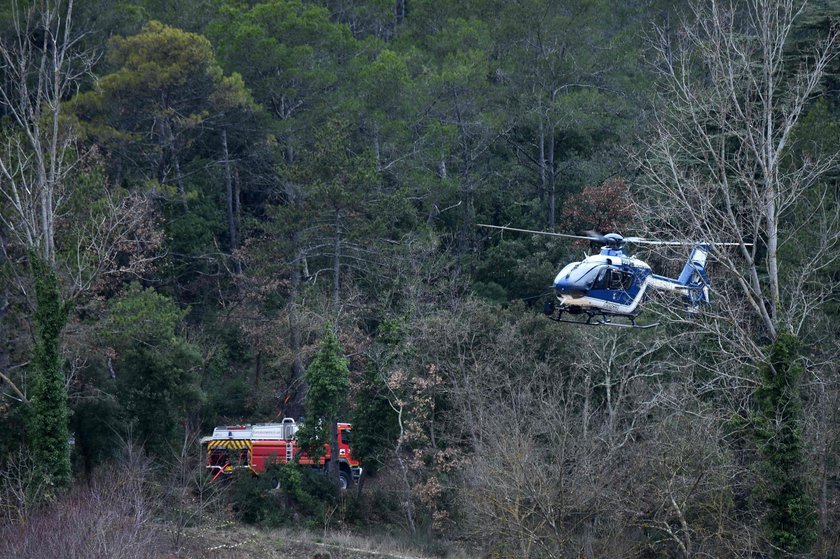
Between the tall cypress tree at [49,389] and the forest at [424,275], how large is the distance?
0.23 feet

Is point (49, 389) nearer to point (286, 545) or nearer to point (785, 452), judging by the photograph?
point (286, 545)

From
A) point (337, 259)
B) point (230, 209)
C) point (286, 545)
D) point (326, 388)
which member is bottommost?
point (286, 545)

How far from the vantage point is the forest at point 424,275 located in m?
20.5

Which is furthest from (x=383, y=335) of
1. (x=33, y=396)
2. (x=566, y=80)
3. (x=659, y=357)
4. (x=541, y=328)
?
(x=566, y=80)

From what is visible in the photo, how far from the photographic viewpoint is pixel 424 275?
3419 cm

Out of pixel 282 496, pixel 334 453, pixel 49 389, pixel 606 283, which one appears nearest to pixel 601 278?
pixel 606 283

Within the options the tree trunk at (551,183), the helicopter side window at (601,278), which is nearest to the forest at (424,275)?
the tree trunk at (551,183)

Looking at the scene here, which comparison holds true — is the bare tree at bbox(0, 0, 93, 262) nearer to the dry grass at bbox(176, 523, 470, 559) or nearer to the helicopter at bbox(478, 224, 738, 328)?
the dry grass at bbox(176, 523, 470, 559)

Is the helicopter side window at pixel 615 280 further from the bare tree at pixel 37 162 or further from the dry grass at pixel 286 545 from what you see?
the bare tree at pixel 37 162

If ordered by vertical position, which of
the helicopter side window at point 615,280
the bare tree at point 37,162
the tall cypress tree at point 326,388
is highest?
the bare tree at point 37,162

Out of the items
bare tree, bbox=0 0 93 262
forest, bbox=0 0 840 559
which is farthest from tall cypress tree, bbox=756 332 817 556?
bare tree, bbox=0 0 93 262

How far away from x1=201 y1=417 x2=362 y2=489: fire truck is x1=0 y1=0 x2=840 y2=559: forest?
711 mm

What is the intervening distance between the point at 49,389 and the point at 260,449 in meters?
7.55

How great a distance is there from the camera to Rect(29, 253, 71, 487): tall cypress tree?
24891mm
